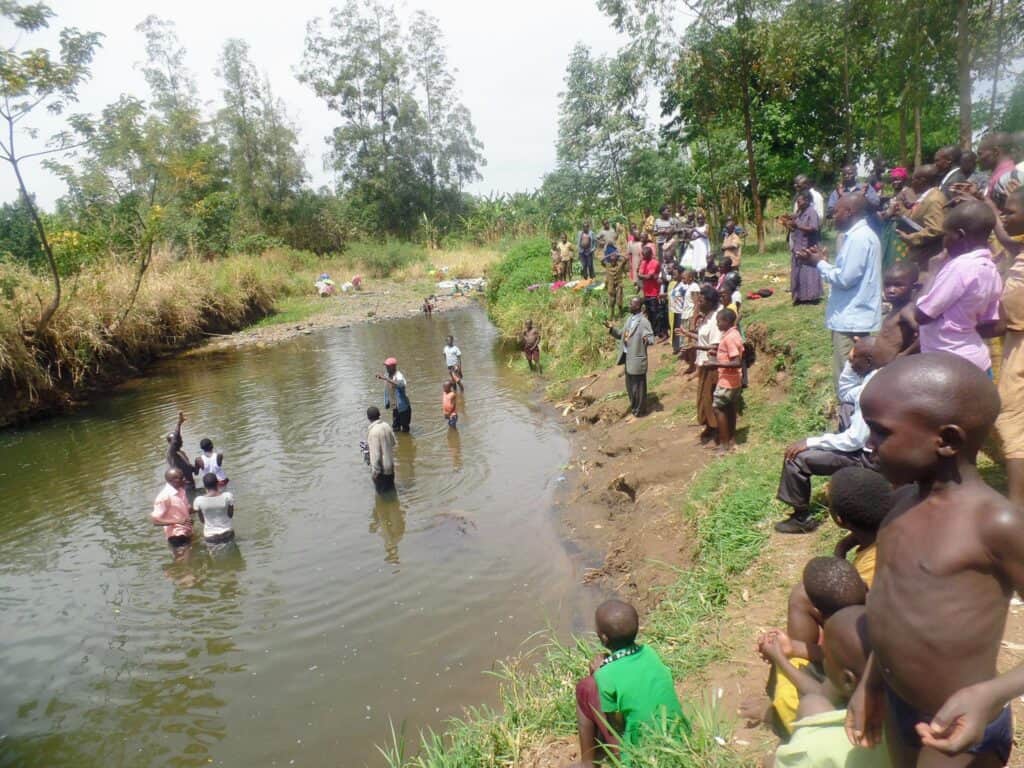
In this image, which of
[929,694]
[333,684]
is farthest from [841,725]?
[333,684]

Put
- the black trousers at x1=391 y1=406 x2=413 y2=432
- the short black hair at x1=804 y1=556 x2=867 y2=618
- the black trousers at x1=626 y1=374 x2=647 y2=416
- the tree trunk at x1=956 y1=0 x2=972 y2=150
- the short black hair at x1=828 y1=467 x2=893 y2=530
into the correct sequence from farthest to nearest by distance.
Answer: the black trousers at x1=391 y1=406 x2=413 y2=432
the tree trunk at x1=956 y1=0 x2=972 y2=150
the black trousers at x1=626 y1=374 x2=647 y2=416
the short black hair at x1=828 y1=467 x2=893 y2=530
the short black hair at x1=804 y1=556 x2=867 y2=618

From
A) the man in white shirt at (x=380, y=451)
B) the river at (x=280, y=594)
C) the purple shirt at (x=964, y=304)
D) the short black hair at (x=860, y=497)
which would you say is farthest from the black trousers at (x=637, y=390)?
the short black hair at (x=860, y=497)

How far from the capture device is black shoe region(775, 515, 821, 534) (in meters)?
5.02

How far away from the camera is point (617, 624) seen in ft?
10.3

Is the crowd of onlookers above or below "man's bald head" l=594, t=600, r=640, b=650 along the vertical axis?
above

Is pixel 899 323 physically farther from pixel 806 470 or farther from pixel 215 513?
pixel 215 513

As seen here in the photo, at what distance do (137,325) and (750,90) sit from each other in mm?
19938

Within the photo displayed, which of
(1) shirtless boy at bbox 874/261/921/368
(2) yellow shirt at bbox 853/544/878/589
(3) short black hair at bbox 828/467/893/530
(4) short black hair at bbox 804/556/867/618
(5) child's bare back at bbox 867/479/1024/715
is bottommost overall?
(2) yellow shirt at bbox 853/544/878/589

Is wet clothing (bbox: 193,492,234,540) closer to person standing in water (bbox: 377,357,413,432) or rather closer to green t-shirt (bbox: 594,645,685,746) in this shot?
→ person standing in water (bbox: 377,357,413,432)

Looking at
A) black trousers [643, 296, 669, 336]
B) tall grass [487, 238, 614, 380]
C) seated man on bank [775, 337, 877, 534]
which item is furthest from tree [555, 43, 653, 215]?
seated man on bank [775, 337, 877, 534]

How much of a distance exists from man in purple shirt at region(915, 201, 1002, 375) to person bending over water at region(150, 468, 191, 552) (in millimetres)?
7963

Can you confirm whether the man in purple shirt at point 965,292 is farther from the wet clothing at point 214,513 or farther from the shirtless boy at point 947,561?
the wet clothing at point 214,513

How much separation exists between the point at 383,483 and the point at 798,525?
5879 millimetres

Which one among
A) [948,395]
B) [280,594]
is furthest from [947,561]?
[280,594]
